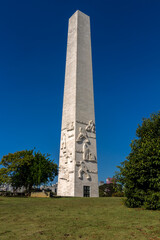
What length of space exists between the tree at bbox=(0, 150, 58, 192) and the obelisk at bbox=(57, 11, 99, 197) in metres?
2.63

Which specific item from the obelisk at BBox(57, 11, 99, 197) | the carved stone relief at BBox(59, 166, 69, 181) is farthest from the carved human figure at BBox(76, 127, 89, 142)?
the carved stone relief at BBox(59, 166, 69, 181)

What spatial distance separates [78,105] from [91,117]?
2.90 meters

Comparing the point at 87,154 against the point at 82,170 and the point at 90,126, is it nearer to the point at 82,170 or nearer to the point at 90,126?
the point at 82,170

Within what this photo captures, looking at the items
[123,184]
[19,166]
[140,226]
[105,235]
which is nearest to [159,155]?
[123,184]

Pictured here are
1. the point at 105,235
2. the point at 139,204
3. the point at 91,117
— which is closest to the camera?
the point at 105,235

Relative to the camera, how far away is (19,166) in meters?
30.7

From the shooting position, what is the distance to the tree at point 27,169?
27544 mm

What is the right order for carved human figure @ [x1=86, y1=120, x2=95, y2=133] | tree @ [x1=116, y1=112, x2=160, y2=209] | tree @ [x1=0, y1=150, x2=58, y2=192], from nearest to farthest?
1. tree @ [x1=116, y1=112, x2=160, y2=209]
2. tree @ [x1=0, y1=150, x2=58, y2=192]
3. carved human figure @ [x1=86, y1=120, x2=95, y2=133]

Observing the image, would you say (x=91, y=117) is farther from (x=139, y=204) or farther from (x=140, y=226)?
(x=140, y=226)

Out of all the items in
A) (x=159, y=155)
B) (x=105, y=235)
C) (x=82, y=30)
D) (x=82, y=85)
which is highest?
(x=82, y=30)

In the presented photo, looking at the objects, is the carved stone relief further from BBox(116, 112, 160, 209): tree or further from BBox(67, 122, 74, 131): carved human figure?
BBox(116, 112, 160, 209): tree

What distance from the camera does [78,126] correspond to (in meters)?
30.9

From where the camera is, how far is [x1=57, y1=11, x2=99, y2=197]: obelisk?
29000 millimetres

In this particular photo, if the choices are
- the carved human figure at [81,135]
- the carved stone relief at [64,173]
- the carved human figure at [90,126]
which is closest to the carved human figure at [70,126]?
the carved human figure at [81,135]
